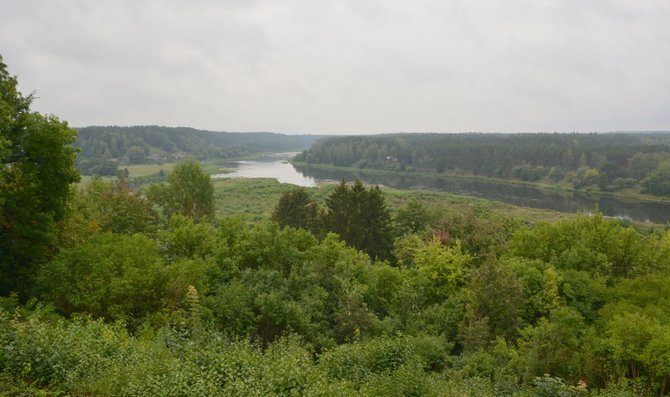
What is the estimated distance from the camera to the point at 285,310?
59.1 ft

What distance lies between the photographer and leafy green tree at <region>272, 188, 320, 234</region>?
4481 cm

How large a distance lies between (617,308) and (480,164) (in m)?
153

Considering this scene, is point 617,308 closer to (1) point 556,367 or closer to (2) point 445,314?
(1) point 556,367

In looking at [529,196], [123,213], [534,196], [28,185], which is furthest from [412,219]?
[534,196]

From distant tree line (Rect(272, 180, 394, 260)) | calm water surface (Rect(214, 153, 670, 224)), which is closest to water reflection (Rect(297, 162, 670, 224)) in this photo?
calm water surface (Rect(214, 153, 670, 224))

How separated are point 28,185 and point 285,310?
10664 millimetres

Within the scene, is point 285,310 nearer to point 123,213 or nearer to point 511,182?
point 123,213

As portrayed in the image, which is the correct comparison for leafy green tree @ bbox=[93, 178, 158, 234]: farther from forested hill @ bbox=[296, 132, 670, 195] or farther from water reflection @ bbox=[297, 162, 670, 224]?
forested hill @ bbox=[296, 132, 670, 195]

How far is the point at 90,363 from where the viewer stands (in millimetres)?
10016

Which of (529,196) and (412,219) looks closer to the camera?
(412,219)

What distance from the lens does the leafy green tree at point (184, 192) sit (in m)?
49.5

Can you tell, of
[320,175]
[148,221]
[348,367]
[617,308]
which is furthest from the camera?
[320,175]

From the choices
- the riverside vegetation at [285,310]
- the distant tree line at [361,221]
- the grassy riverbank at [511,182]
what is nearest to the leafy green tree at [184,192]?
the distant tree line at [361,221]

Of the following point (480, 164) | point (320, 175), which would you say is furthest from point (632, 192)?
point (320, 175)
